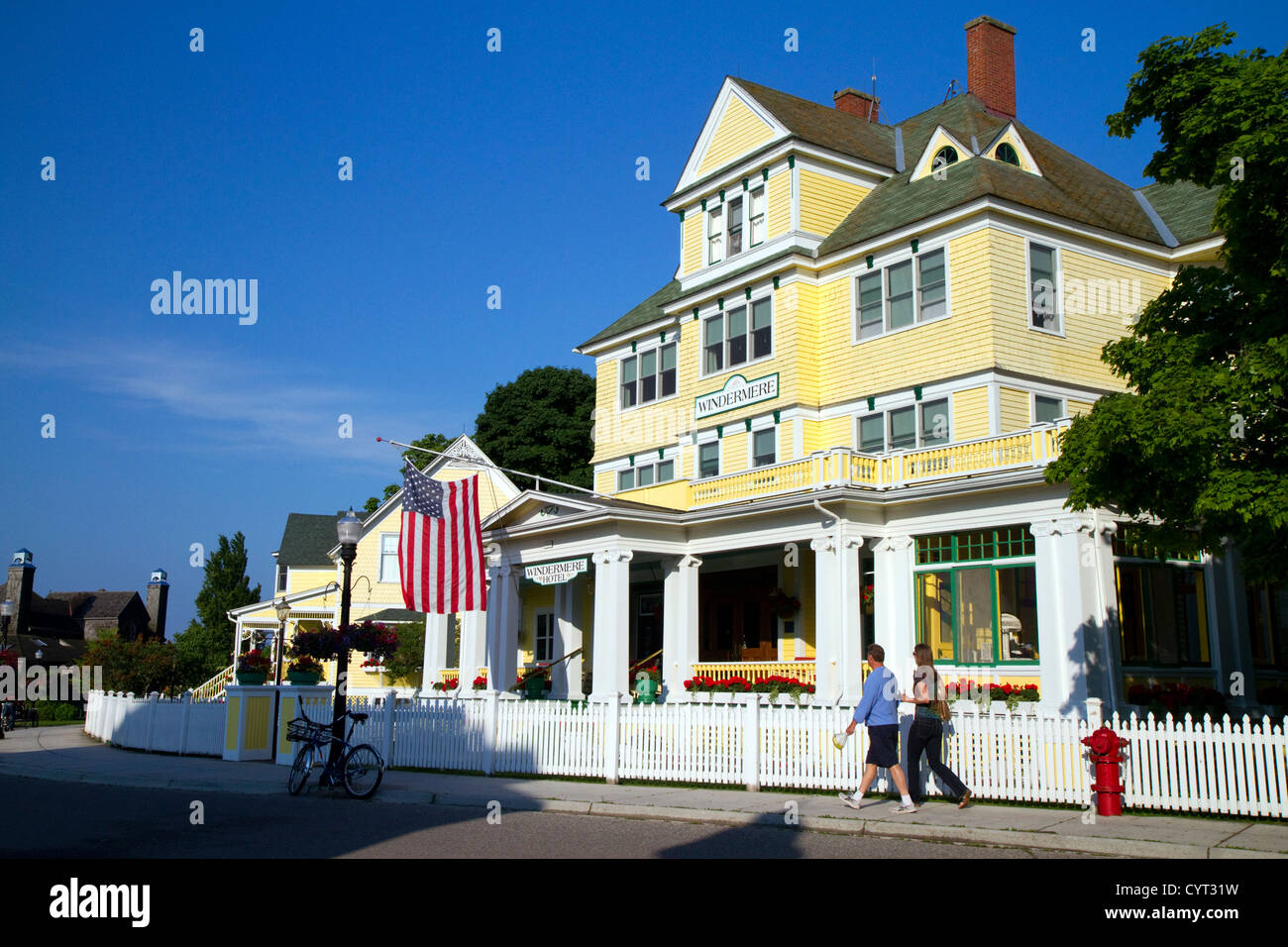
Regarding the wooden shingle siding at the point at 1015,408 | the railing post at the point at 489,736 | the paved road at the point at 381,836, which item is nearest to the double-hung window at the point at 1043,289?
the wooden shingle siding at the point at 1015,408

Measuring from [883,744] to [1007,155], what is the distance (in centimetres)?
1744

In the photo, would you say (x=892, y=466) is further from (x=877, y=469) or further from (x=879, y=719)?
(x=879, y=719)

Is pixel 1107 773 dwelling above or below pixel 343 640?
below

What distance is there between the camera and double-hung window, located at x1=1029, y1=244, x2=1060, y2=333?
76.3 feet

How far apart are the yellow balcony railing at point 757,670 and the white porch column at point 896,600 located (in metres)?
1.76

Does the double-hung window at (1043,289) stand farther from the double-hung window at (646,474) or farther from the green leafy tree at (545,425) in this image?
the green leafy tree at (545,425)

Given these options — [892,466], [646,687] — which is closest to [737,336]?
[892,466]

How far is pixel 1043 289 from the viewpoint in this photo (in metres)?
23.4

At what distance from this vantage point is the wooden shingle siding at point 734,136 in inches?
1099

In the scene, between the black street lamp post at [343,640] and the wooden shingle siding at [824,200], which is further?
the wooden shingle siding at [824,200]

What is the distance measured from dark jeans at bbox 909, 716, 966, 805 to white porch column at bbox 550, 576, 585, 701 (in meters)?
16.1

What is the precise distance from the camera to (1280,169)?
39.7ft
